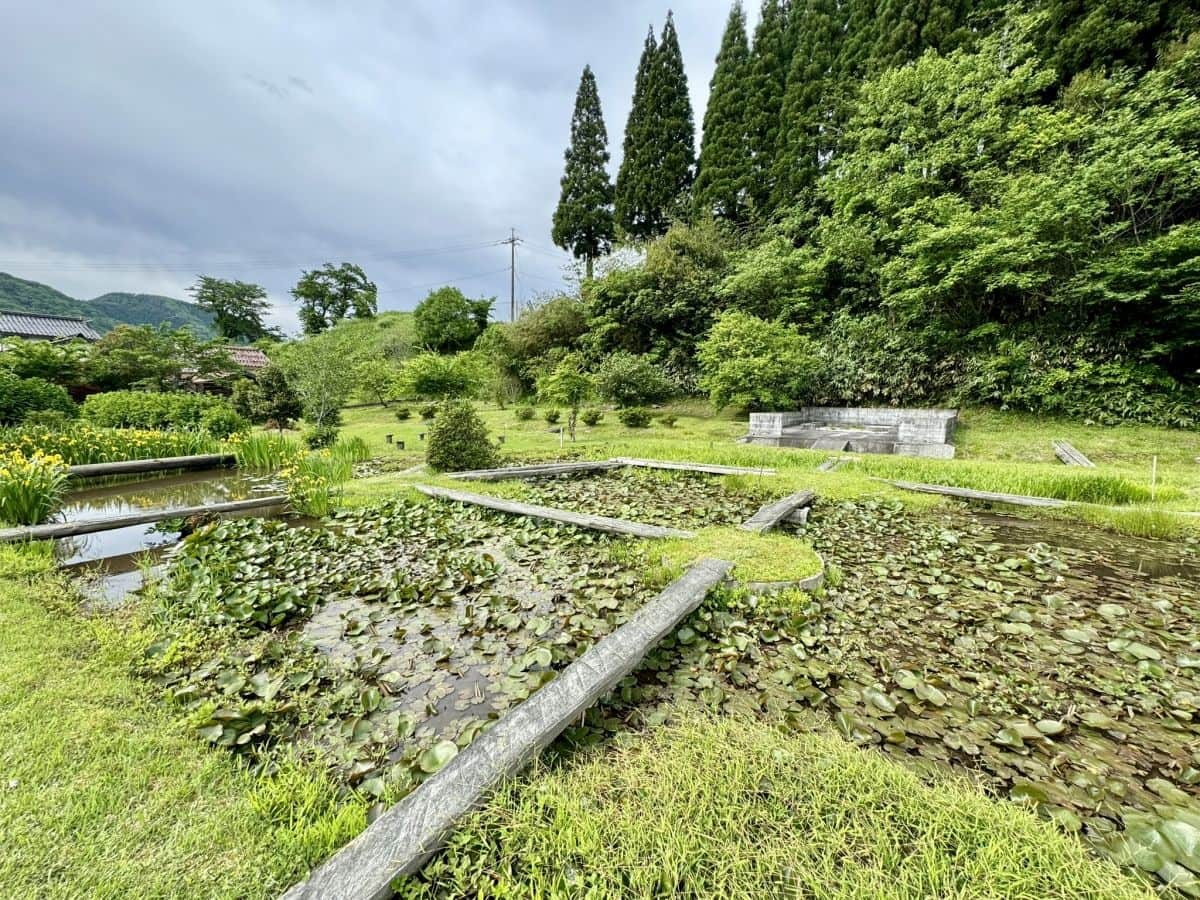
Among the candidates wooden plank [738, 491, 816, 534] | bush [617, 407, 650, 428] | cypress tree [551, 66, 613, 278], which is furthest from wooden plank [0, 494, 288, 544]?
Answer: cypress tree [551, 66, 613, 278]

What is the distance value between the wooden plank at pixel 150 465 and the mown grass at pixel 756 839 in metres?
6.96

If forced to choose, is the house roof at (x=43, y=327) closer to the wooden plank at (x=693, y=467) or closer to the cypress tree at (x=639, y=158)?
the cypress tree at (x=639, y=158)

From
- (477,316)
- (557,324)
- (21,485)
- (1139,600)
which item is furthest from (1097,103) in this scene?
(477,316)

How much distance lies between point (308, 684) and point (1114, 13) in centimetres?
1857

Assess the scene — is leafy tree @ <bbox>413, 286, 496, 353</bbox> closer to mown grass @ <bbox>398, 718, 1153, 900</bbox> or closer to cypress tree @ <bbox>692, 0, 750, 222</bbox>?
cypress tree @ <bbox>692, 0, 750, 222</bbox>

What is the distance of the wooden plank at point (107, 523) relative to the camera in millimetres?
3338

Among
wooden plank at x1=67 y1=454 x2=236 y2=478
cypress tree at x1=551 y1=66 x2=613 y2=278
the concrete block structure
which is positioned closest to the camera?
wooden plank at x1=67 y1=454 x2=236 y2=478

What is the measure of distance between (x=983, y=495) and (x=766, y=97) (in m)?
16.9

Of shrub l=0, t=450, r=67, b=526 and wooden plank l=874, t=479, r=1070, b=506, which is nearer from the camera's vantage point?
shrub l=0, t=450, r=67, b=526

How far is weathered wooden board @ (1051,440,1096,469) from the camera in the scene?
21.9 feet

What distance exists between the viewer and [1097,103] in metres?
9.80

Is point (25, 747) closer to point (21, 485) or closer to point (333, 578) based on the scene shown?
point (333, 578)

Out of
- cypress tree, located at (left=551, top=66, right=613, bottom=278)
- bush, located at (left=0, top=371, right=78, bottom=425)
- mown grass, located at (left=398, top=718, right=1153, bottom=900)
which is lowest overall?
mown grass, located at (left=398, top=718, right=1153, bottom=900)

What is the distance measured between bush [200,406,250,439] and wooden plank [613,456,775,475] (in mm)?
9047
